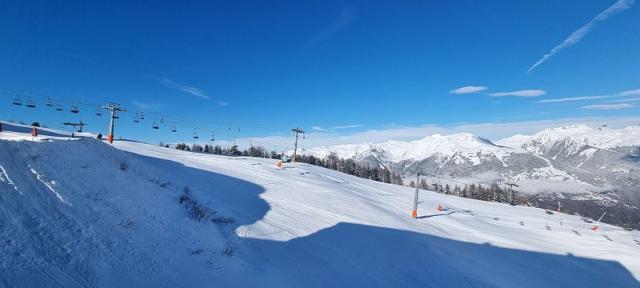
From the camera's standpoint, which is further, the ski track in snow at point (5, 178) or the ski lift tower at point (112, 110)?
the ski lift tower at point (112, 110)

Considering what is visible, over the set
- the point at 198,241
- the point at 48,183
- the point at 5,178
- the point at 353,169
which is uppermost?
the point at 5,178

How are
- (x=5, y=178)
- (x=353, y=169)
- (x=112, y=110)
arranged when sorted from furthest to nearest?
(x=353, y=169)
(x=112, y=110)
(x=5, y=178)

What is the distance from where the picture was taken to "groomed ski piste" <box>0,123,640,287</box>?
7492mm

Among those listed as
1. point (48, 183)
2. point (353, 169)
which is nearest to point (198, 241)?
point (48, 183)

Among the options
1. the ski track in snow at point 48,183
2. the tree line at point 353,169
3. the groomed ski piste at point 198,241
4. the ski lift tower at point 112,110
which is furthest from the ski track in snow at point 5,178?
the tree line at point 353,169

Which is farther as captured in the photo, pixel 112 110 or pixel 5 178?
pixel 112 110

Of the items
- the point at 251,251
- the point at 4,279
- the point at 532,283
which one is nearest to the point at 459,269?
the point at 532,283

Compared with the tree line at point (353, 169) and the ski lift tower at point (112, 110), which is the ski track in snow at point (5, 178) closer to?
the ski lift tower at point (112, 110)

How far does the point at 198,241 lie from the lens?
10.6m

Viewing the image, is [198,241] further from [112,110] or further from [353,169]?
[353,169]

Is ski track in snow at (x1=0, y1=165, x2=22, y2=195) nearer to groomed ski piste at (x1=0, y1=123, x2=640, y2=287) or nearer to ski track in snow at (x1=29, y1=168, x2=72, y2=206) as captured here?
groomed ski piste at (x1=0, y1=123, x2=640, y2=287)

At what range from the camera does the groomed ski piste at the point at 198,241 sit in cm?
749

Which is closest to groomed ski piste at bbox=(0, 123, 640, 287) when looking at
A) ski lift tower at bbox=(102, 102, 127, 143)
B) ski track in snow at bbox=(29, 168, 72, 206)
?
ski track in snow at bbox=(29, 168, 72, 206)

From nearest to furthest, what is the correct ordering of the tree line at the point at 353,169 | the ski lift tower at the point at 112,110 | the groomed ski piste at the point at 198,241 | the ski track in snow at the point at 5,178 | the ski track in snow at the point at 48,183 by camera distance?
the groomed ski piste at the point at 198,241 → the ski track in snow at the point at 5,178 → the ski track in snow at the point at 48,183 → the ski lift tower at the point at 112,110 → the tree line at the point at 353,169
